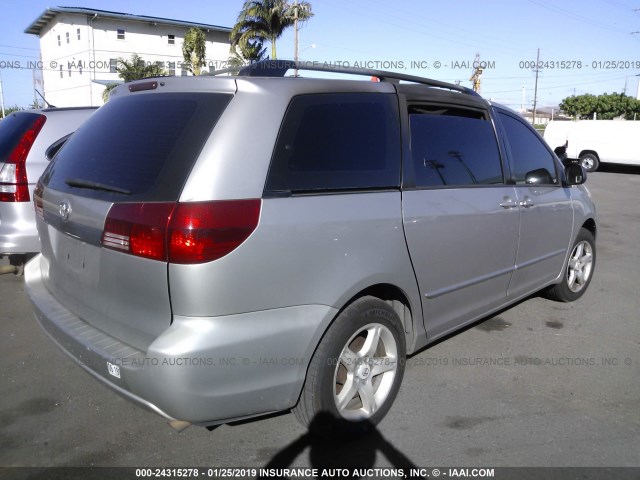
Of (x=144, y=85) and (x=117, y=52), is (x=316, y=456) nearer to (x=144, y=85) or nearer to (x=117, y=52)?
(x=144, y=85)

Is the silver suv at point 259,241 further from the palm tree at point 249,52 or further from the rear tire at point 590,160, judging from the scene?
the palm tree at point 249,52

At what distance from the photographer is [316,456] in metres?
2.70

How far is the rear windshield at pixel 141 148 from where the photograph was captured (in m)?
2.26

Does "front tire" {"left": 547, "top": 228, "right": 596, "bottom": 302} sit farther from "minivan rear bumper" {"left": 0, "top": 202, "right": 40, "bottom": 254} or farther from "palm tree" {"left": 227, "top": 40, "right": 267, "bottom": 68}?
"palm tree" {"left": 227, "top": 40, "right": 267, "bottom": 68}

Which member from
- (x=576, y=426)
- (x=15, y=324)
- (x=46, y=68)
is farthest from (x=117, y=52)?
(x=576, y=426)

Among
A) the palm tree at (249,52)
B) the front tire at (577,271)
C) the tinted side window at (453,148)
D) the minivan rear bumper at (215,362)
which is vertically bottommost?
the front tire at (577,271)

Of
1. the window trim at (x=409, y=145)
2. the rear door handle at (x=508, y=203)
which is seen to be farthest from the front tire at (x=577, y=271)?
the window trim at (x=409, y=145)

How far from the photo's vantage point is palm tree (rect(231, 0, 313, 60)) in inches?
1137

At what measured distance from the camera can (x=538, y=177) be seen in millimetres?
4195

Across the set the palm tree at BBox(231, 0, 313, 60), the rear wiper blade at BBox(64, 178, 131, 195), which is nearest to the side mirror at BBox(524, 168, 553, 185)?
the rear wiper blade at BBox(64, 178, 131, 195)

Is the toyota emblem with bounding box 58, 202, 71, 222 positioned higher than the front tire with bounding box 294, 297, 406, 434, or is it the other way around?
the toyota emblem with bounding box 58, 202, 71, 222

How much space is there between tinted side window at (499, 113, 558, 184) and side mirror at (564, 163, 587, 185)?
6.7 inches

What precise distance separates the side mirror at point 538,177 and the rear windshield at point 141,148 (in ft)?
8.69

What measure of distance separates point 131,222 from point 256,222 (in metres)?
0.52
